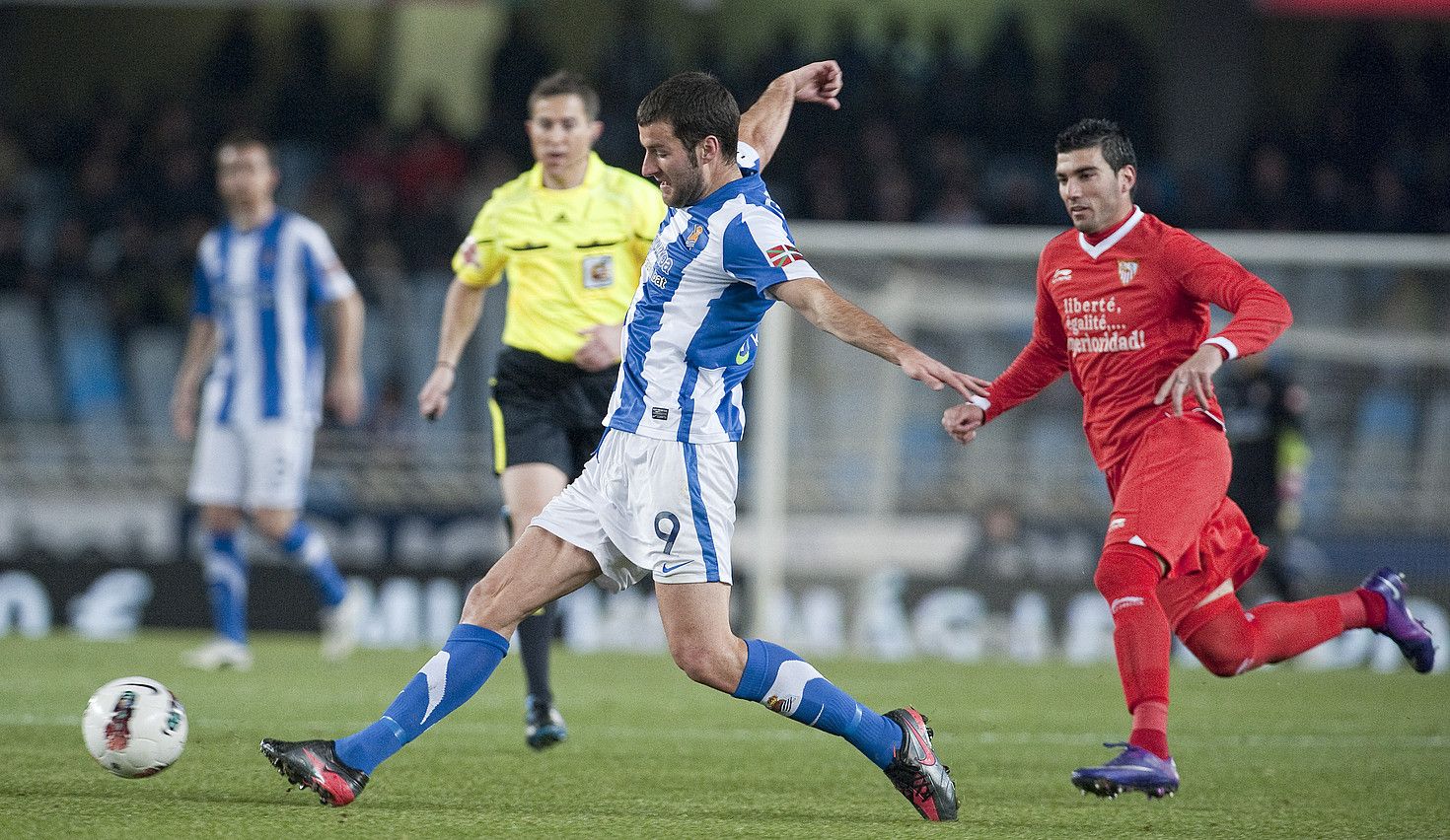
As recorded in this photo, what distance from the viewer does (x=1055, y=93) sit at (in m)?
18.1

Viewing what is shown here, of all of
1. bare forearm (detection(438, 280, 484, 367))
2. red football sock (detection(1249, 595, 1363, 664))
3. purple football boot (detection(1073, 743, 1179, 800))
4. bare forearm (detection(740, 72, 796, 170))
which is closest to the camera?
→ purple football boot (detection(1073, 743, 1179, 800))

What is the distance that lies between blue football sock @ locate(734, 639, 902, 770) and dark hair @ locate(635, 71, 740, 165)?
1.37 meters

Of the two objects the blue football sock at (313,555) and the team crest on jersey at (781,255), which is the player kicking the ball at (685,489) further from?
the blue football sock at (313,555)

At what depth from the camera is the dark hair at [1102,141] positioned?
17.5ft

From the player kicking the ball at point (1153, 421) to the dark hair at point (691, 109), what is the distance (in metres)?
1.17

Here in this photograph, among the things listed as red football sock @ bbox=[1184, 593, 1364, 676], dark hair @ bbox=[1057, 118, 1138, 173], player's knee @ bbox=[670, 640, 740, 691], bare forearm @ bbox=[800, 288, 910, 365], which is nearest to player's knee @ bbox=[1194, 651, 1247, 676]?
red football sock @ bbox=[1184, 593, 1364, 676]

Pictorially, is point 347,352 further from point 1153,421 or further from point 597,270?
point 1153,421

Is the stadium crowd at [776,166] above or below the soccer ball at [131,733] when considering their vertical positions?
above

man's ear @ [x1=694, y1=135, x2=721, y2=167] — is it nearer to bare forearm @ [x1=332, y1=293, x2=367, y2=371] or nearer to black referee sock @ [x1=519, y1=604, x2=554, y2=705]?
black referee sock @ [x1=519, y1=604, x2=554, y2=705]

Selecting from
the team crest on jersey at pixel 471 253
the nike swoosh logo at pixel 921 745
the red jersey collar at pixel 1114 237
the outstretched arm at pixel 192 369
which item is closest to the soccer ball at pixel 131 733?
the nike swoosh logo at pixel 921 745

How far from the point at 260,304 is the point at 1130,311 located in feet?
18.0

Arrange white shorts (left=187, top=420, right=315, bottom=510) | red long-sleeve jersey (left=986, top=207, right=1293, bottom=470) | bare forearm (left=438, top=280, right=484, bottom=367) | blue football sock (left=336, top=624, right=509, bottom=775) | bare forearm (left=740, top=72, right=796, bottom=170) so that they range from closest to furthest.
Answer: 1. blue football sock (left=336, top=624, right=509, bottom=775)
2. red long-sleeve jersey (left=986, top=207, right=1293, bottom=470)
3. bare forearm (left=740, top=72, right=796, bottom=170)
4. bare forearm (left=438, top=280, right=484, bottom=367)
5. white shorts (left=187, top=420, right=315, bottom=510)

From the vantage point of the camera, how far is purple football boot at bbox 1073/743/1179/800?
14.8 ft

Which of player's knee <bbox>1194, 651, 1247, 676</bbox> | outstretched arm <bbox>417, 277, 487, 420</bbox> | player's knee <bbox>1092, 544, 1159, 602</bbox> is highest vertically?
outstretched arm <bbox>417, 277, 487, 420</bbox>
